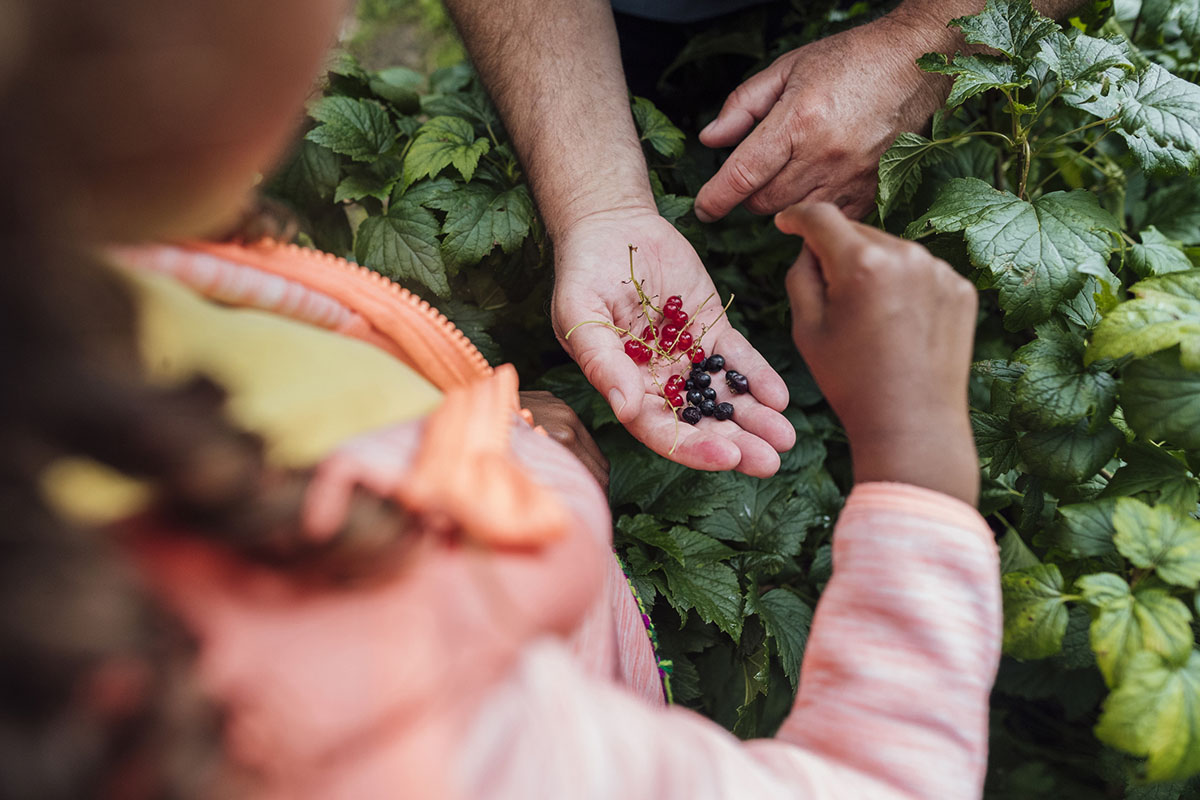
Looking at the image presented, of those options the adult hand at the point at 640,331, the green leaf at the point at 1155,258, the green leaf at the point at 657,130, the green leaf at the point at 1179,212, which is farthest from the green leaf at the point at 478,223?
the green leaf at the point at 1179,212

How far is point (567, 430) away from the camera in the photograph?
148 cm

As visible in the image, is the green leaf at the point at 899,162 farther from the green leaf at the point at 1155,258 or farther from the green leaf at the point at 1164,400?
the green leaf at the point at 1164,400

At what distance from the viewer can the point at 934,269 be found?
93cm

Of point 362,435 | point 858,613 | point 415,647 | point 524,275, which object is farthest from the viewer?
point 524,275

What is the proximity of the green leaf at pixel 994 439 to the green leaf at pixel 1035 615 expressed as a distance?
326 mm

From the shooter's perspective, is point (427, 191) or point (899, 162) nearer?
point (899, 162)

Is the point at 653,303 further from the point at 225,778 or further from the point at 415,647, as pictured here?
the point at 225,778

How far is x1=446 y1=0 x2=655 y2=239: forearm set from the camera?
188 centimetres

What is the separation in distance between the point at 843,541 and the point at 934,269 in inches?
14.9

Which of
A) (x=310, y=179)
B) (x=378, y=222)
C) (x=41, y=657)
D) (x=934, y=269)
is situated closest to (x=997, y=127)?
(x=934, y=269)

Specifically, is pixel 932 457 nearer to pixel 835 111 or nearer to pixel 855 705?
pixel 855 705

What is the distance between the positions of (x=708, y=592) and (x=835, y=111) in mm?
1206

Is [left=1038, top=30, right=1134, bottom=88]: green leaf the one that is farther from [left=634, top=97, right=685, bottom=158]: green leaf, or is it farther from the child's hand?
[left=634, top=97, right=685, bottom=158]: green leaf

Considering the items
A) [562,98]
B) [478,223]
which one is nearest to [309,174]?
[478,223]
